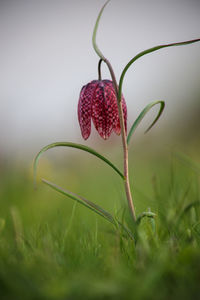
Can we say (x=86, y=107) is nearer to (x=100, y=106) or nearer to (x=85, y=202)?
(x=100, y=106)

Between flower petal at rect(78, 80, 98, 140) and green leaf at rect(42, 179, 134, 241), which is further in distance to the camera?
flower petal at rect(78, 80, 98, 140)

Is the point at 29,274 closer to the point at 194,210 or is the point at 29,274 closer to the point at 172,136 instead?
the point at 194,210

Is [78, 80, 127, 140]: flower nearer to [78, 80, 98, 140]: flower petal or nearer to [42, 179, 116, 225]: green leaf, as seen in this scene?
[78, 80, 98, 140]: flower petal

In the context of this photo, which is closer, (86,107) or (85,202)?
(85,202)

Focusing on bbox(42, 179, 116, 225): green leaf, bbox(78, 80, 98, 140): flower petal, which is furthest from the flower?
bbox(42, 179, 116, 225): green leaf

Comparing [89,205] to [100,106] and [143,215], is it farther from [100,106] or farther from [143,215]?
[100,106]

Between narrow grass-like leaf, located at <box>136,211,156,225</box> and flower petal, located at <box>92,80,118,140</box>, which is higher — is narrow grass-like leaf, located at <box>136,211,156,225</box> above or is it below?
below

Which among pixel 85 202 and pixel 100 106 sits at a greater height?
pixel 100 106

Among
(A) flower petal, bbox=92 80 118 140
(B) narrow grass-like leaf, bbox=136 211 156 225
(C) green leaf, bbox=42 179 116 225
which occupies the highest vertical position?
(A) flower petal, bbox=92 80 118 140

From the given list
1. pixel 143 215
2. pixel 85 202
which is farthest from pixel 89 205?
pixel 143 215

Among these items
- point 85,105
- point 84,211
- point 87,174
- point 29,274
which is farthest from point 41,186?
point 29,274
